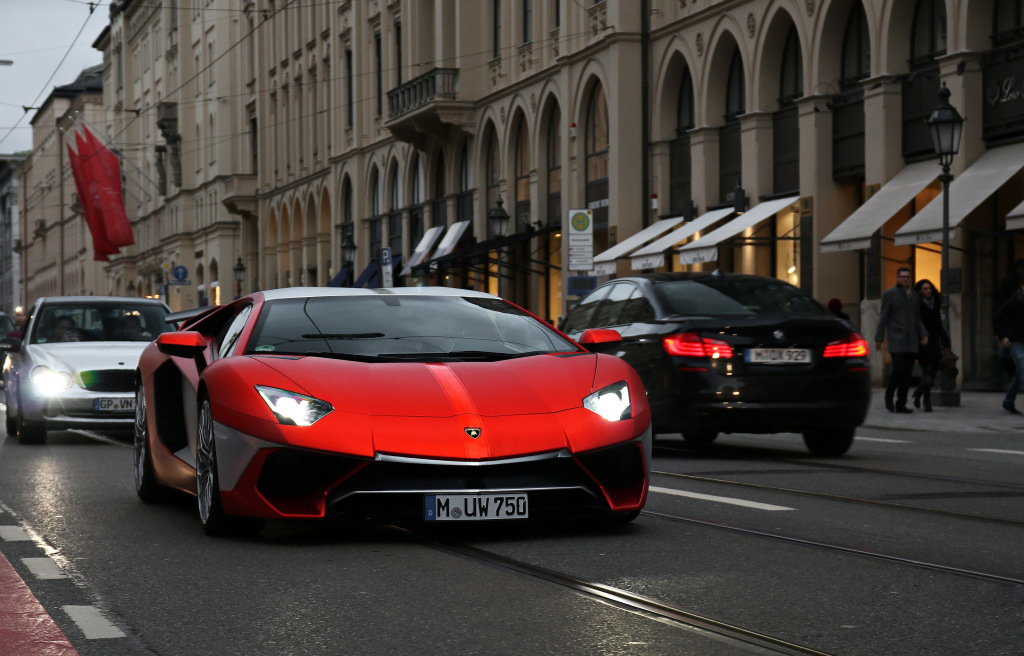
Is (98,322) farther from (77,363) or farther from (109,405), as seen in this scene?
(109,405)

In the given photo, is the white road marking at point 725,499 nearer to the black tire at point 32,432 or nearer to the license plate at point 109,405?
the license plate at point 109,405

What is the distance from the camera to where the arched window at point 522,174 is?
42341 millimetres

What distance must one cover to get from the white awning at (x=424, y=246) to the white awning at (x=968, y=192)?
24578mm

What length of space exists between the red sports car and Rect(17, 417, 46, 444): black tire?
851cm

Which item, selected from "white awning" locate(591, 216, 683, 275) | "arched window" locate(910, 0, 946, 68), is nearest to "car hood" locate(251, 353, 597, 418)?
"arched window" locate(910, 0, 946, 68)

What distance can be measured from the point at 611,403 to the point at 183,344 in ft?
8.12

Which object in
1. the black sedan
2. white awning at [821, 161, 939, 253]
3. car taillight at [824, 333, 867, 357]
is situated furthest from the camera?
white awning at [821, 161, 939, 253]

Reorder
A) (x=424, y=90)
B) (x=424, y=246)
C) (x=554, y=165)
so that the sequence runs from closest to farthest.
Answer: (x=554, y=165)
(x=424, y=90)
(x=424, y=246)

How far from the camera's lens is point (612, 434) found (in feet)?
25.4

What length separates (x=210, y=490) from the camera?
26.5 ft

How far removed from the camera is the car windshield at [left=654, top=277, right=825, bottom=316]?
13.6m

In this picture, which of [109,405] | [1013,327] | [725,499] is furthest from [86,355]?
[1013,327]

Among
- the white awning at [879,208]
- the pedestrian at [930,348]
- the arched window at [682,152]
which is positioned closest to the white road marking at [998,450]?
the pedestrian at [930,348]

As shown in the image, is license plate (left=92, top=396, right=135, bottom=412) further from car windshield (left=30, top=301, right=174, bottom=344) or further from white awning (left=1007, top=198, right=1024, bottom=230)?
white awning (left=1007, top=198, right=1024, bottom=230)
